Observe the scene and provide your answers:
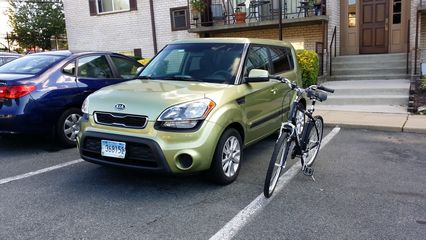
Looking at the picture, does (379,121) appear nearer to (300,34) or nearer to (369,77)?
(369,77)

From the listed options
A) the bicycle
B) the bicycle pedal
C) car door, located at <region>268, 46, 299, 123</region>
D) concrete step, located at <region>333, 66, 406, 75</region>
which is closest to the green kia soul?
car door, located at <region>268, 46, 299, 123</region>

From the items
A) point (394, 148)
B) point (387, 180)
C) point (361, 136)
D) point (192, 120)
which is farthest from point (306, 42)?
point (192, 120)

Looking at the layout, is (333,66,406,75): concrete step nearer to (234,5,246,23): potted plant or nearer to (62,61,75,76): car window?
(234,5,246,23): potted plant

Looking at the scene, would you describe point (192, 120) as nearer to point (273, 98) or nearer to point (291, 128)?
point (291, 128)

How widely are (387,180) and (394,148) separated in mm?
1600

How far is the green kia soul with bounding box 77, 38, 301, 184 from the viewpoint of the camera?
3941mm

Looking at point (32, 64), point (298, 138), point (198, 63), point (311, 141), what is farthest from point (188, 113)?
point (32, 64)

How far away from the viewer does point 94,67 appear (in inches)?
262

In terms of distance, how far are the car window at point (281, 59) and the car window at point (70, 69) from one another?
3085mm

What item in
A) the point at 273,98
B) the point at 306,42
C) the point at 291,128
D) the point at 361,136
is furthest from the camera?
the point at 306,42

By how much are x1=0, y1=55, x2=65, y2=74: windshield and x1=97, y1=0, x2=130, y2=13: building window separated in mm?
10483

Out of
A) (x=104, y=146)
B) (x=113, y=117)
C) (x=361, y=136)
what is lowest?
(x=361, y=136)

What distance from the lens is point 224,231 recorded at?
3.39m

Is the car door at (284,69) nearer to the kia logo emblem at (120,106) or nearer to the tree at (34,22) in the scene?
the kia logo emblem at (120,106)
